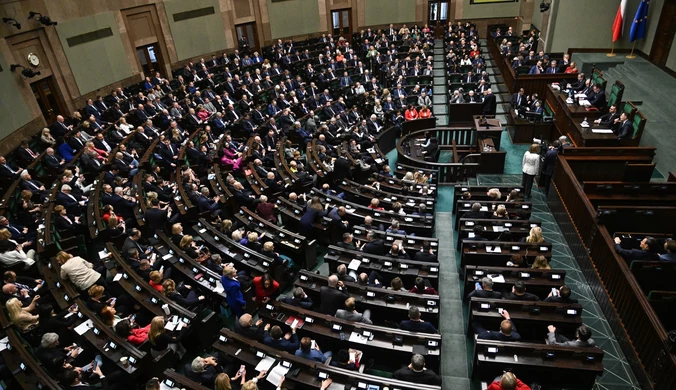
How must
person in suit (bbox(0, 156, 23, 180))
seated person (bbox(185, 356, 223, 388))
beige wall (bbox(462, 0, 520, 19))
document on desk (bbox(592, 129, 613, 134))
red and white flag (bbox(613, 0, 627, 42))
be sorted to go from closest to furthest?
seated person (bbox(185, 356, 223, 388))
document on desk (bbox(592, 129, 613, 134))
person in suit (bbox(0, 156, 23, 180))
red and white flag (bbox(613, 0, 627, 42))
beige wall (bbox(462, 0, 520, 19))

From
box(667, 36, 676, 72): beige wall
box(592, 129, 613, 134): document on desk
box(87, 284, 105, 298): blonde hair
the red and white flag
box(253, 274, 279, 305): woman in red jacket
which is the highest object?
the red and white flag

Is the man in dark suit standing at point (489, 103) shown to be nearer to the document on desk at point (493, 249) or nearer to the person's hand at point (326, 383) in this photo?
the document on desk at point (493, 249)

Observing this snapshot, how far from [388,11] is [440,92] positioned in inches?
383

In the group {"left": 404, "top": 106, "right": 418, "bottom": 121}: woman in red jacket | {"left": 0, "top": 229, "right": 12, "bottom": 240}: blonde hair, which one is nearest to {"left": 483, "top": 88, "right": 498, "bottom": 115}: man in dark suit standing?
{"left": 404, "top": 106, "right": 418, "bottom": 121}: woman in red jacket

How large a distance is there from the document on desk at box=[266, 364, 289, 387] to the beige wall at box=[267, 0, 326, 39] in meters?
21.0

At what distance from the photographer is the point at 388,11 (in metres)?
25.2

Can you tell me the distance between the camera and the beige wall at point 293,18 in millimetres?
23109

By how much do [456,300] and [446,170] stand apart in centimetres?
487

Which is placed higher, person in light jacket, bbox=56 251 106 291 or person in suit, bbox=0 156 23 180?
person in suit, bbox=0 156 23 180

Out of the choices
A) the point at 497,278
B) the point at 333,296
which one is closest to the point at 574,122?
the point at 497,278

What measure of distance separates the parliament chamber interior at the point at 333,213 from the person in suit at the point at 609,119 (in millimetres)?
86

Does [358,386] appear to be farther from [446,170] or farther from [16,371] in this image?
[446,170]

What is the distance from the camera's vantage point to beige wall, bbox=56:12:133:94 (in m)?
15.5

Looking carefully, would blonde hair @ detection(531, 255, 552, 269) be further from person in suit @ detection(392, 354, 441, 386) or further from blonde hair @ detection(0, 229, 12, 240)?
blonde hair @ detection(0, 229, 12, 240)
